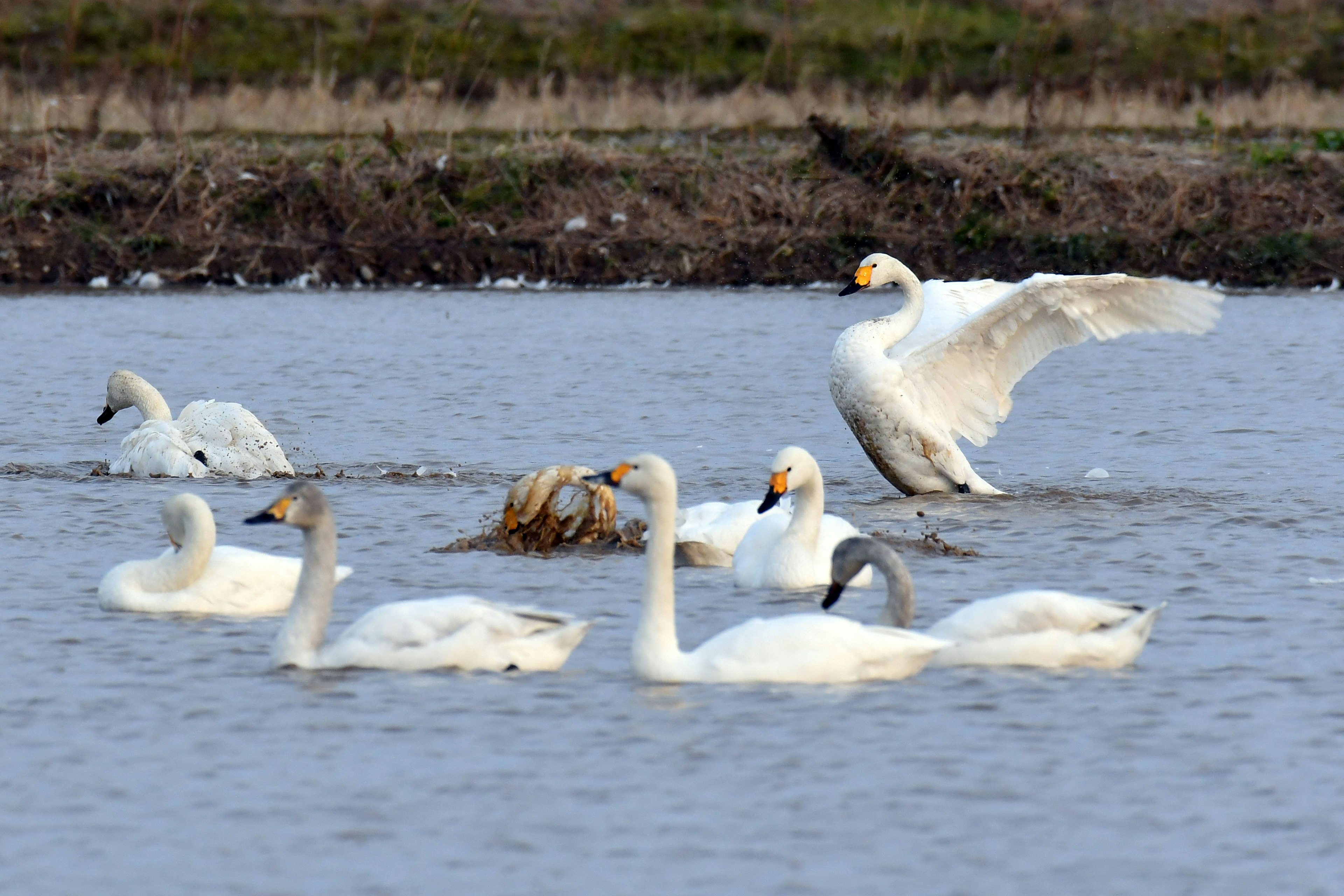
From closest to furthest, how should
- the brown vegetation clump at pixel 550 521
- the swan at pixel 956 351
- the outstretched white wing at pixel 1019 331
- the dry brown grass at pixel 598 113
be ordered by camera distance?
the brown vegetation clump at pixel 550 521, the outstretched white wing at pixel 1019 331, the swan at pixel 956 351, the dry brown grass at pixel 598 113

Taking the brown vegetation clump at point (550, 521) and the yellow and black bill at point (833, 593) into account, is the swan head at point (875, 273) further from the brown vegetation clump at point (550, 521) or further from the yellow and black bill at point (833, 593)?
the yellow and black bill at point (833, 593)

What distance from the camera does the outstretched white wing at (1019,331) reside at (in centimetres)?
1113

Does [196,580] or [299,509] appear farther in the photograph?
[196,580]

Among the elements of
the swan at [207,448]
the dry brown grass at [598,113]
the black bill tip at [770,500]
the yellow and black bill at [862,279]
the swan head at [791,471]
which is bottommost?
the swan at [207,448]

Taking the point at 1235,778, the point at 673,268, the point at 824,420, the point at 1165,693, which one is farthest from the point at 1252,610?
the point at 673,268

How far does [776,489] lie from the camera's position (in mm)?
8273

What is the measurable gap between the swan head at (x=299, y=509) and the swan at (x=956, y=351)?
4.53 metres

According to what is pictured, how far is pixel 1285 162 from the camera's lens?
23.1 metres

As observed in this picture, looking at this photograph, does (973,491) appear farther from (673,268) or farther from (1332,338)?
(673,268)

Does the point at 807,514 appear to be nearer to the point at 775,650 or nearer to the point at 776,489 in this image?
the point at 776,489

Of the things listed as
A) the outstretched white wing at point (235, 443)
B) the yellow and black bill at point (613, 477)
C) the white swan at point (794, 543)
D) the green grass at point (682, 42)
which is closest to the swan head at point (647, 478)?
the yellow and black bill at point (613, 477)

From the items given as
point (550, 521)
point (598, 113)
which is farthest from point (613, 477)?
point (598, 113)

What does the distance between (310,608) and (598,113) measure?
20.5 meters

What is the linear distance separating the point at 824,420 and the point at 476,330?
5.65 meters
